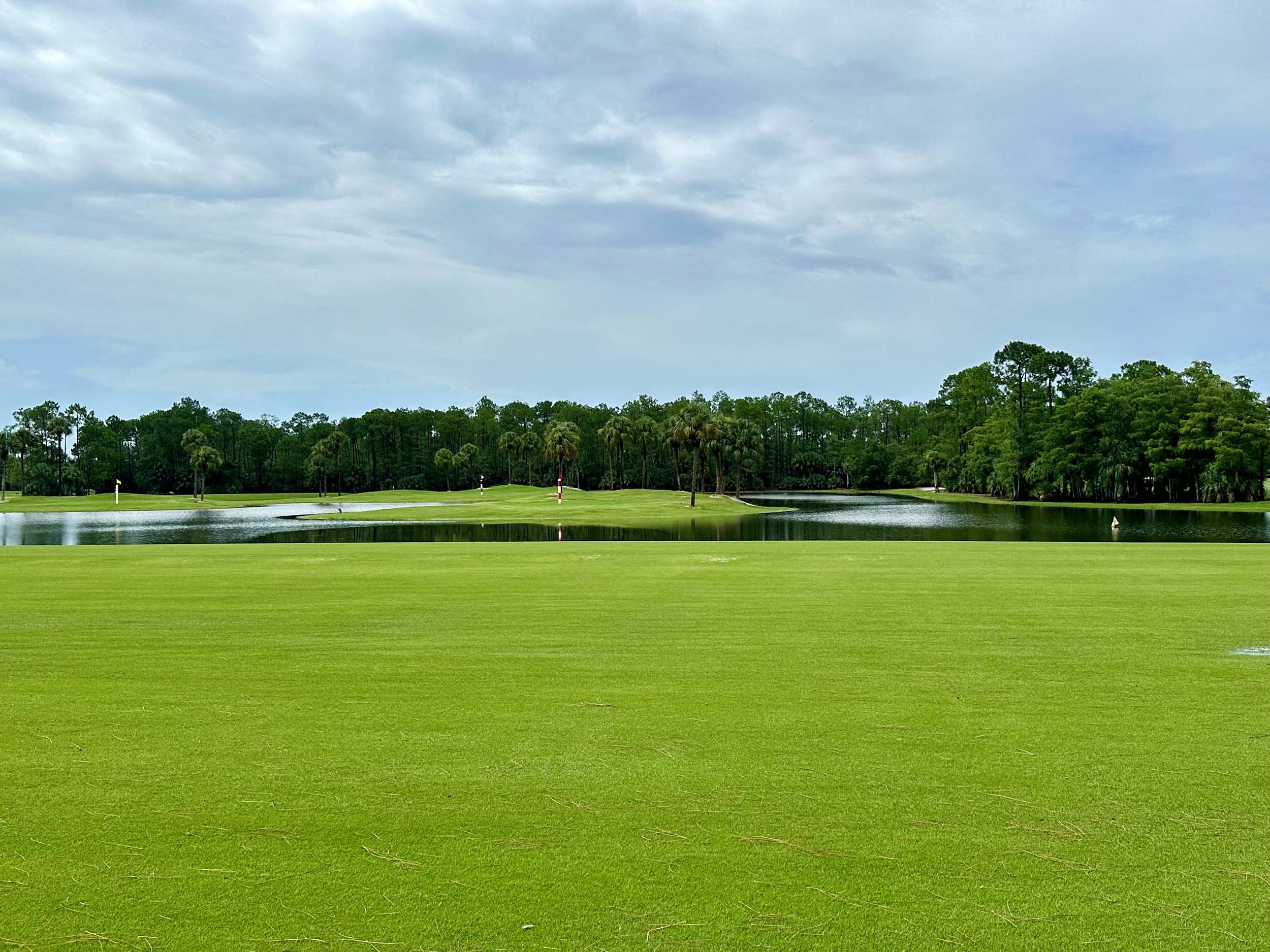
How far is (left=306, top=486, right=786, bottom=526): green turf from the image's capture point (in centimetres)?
6450

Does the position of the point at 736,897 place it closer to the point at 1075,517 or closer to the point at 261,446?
the point at 1075,517

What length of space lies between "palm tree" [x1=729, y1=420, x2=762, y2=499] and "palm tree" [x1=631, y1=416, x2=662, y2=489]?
14.9 m

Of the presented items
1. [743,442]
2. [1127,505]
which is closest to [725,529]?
[1127,505]

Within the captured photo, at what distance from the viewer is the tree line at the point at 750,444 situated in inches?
3361

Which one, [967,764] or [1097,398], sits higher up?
[1097,398]

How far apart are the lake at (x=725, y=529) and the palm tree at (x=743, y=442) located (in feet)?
83.5

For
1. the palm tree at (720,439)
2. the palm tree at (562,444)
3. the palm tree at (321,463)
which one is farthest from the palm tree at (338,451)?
the palm tree at (720,439)

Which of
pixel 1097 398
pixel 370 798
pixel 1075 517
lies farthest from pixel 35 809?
pixel 1097 398

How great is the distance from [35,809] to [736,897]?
13.3 ft

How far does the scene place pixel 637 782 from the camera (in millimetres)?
5289

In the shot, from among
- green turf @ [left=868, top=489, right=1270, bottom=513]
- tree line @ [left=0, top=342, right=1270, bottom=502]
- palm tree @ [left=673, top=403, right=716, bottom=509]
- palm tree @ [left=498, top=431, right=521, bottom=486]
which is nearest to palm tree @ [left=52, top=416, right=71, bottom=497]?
tree line @ [left=0, top=342, right=1270, bottom=502]

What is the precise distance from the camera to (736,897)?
3.94 m

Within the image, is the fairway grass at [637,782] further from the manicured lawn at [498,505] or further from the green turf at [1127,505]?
the green turf at [1127,505]

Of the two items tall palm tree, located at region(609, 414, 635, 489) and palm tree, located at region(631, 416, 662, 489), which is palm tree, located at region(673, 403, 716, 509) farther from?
palm tree, located at region(631, 416, 662, 489)
